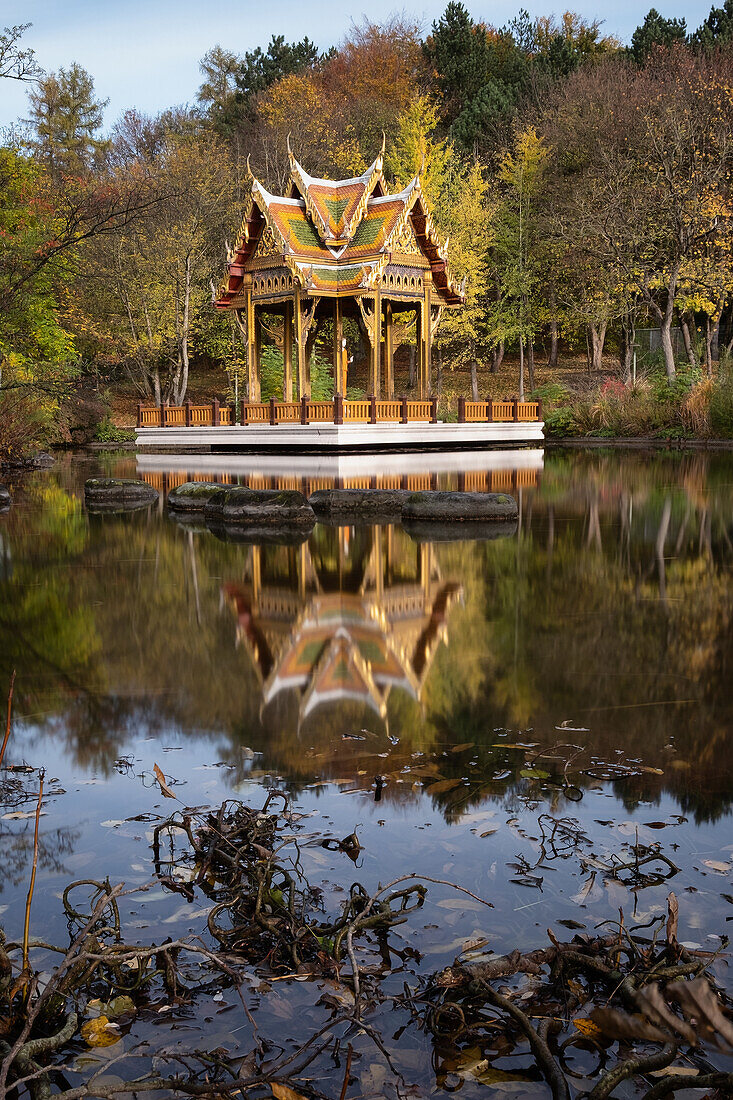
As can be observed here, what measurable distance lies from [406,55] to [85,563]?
59.9m

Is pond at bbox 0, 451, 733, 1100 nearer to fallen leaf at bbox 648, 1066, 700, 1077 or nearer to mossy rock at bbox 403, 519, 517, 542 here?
fallen leaf at bbox 648, 1066, 700, 1077

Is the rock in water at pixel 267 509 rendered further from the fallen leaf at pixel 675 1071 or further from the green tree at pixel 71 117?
the green tree at pixel 71 117

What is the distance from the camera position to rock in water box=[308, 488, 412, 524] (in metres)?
15.5

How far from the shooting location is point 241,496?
14.4m

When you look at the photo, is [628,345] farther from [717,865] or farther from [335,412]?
[717,865]

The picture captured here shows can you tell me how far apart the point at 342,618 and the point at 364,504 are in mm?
7954

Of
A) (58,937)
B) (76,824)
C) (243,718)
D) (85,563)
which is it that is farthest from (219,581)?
(58,937)

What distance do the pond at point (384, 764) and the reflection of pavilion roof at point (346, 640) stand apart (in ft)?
0.10

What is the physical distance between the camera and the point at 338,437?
26.6 metres

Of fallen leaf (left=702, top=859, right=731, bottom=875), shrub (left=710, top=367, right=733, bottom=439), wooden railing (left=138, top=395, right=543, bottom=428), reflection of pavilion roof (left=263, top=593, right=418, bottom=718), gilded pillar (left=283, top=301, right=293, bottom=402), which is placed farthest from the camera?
gilded pillar (left=283, top=301, right=293, bottom=402)

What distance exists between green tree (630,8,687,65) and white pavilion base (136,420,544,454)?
29600mm

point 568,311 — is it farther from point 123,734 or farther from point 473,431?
point 123,734

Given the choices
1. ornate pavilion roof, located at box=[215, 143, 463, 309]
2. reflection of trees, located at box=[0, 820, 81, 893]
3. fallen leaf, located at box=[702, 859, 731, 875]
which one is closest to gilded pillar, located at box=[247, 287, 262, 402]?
ornate pavilion roof, located at box=[215, 143, 463, 309]

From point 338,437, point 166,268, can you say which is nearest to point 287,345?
point 338,437
